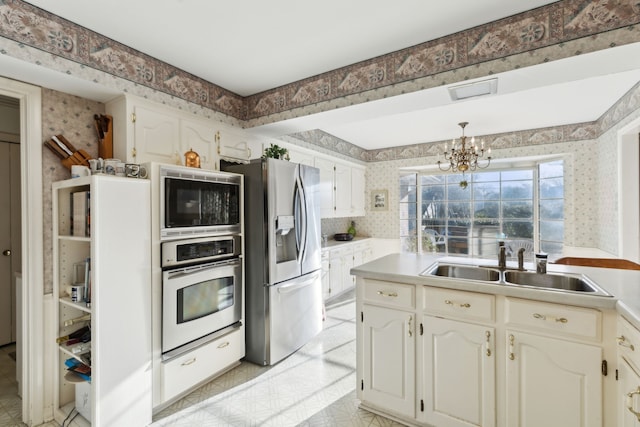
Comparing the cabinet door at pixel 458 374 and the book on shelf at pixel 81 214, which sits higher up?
the book on shelf at pixel 81 214

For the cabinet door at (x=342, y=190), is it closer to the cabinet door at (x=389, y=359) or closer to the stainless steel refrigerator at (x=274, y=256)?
the stainless steel refrigerator at (x=274, y=256)

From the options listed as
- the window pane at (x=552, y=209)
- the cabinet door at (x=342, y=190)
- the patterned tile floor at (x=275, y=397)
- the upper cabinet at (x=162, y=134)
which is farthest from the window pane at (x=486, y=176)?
the upper cabinet at (x=162, y=134)

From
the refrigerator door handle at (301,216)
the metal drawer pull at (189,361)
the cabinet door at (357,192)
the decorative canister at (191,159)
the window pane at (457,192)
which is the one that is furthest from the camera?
the cabinet door at (357,192)

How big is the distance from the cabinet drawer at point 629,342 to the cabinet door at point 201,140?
2984 mm

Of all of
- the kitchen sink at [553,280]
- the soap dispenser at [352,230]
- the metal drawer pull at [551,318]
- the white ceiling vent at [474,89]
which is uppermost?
the white ceiling vent at [474,89]

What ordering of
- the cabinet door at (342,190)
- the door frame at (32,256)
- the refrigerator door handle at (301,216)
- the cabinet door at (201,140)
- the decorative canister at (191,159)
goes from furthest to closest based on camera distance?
the cabinet door at (342,190), the refrigerator door handle at (301,216), the cabinet door at (201,140), the decorative canister at (191,159), the door frame at (32,256)

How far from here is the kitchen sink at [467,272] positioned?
211cm

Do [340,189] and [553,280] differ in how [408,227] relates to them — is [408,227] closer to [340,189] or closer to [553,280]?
[340,189]

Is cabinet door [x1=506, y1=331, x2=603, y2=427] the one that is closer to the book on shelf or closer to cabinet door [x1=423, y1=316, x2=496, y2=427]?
cabinet door [x1=423, y1=316, x2=496, y2=427]

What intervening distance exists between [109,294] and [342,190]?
12.5 ft

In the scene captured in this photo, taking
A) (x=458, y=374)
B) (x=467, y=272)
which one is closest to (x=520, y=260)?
(x=467, y=272)

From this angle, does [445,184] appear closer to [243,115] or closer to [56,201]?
[243,115]

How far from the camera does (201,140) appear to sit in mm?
2818

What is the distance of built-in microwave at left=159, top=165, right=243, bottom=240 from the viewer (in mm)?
2143
